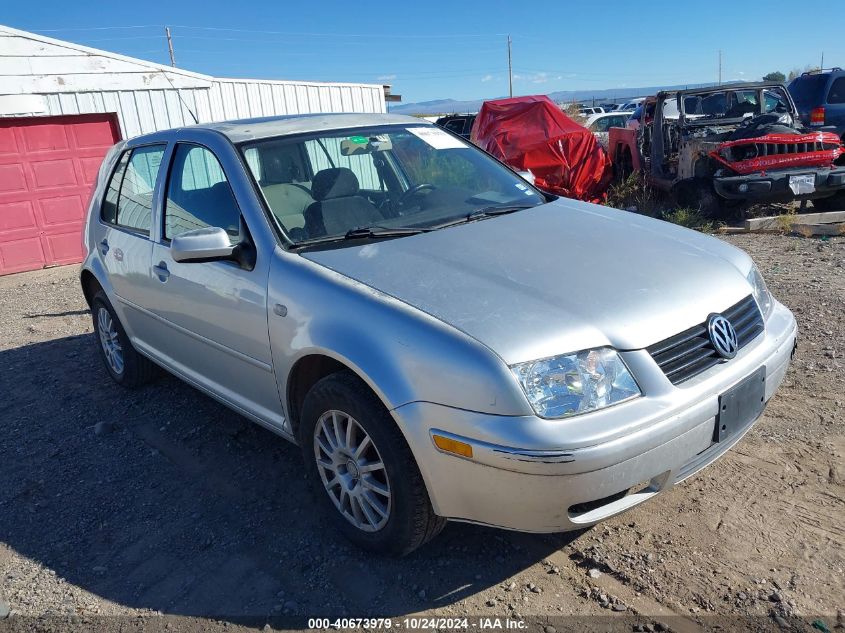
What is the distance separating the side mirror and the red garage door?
27.1 ft

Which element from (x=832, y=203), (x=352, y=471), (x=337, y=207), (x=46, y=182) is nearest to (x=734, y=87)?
(x=832, y=203)

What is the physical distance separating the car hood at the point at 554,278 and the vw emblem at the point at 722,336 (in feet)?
0.15

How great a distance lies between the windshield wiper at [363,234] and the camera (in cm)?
316

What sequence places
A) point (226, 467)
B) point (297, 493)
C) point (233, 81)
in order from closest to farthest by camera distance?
point (297, 493)
point (226, 467)
point (233, 81)

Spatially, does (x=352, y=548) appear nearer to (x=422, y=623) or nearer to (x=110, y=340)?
(x=422, y=623)

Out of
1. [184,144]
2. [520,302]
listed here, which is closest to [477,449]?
[520,302]

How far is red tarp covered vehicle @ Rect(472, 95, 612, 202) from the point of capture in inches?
444

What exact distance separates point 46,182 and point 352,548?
32.3ft

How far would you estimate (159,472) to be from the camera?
3844 millimetres

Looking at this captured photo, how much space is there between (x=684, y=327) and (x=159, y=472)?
9.40 feet

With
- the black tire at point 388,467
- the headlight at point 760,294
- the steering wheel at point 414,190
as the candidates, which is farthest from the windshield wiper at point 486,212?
the headlight at point 760,294

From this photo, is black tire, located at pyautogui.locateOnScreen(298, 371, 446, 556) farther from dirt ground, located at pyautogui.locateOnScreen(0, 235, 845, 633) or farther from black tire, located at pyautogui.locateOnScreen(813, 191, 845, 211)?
black tire, located at pyautogui.locateOnScreen(813, 191, 845, 211)

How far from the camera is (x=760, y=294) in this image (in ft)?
10.2

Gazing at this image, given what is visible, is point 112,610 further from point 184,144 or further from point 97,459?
point 184,144
